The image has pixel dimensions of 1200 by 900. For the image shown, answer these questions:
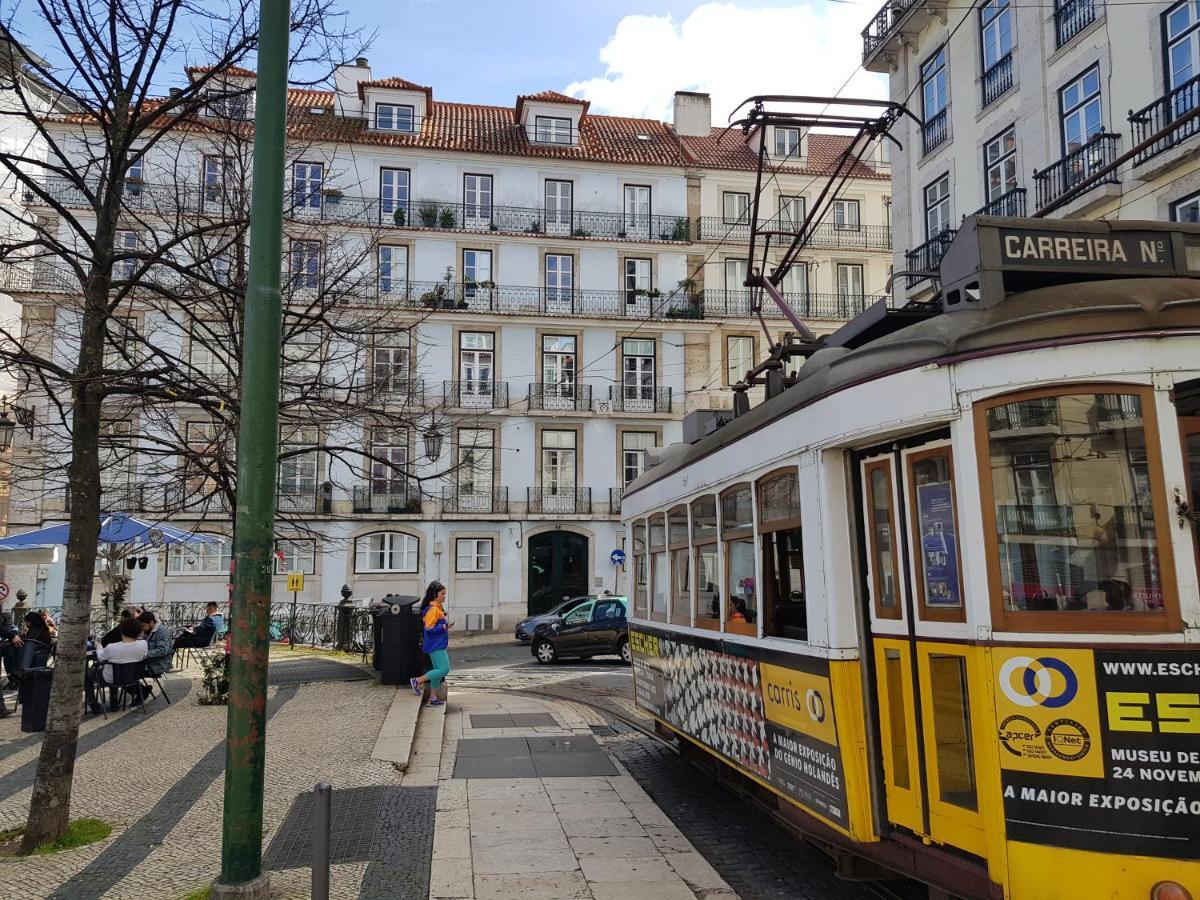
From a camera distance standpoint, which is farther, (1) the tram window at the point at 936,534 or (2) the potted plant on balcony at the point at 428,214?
(2) the potted plant on balcony at the point at 428,214

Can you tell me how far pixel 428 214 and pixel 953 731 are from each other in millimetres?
34205

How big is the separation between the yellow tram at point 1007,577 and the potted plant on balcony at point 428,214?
3221 cm

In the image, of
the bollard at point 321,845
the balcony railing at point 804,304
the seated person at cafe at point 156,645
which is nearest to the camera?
the bollard at point 321,845

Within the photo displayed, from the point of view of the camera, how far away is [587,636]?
2167 cm

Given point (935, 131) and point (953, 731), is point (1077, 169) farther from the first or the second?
point (953, 731)

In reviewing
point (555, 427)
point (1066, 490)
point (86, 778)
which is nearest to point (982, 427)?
point (1066, 490)

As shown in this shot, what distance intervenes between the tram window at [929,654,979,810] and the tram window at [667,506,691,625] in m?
3.68

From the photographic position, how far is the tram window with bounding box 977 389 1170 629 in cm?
399

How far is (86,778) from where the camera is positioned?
878cm

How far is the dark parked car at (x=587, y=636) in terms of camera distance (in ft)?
71.1

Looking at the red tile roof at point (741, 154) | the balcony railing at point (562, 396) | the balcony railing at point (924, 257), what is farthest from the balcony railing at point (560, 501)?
the balcony railing at point (924, 257)

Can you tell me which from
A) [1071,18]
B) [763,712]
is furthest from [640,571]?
[1071,18]

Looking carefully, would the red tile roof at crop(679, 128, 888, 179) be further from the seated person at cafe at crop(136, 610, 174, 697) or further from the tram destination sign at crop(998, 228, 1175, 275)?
the tram destination sign at crop(998, 228, 1175, 275)

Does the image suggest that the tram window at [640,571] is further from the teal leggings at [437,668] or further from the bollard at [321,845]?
the bollard at [321,845]
